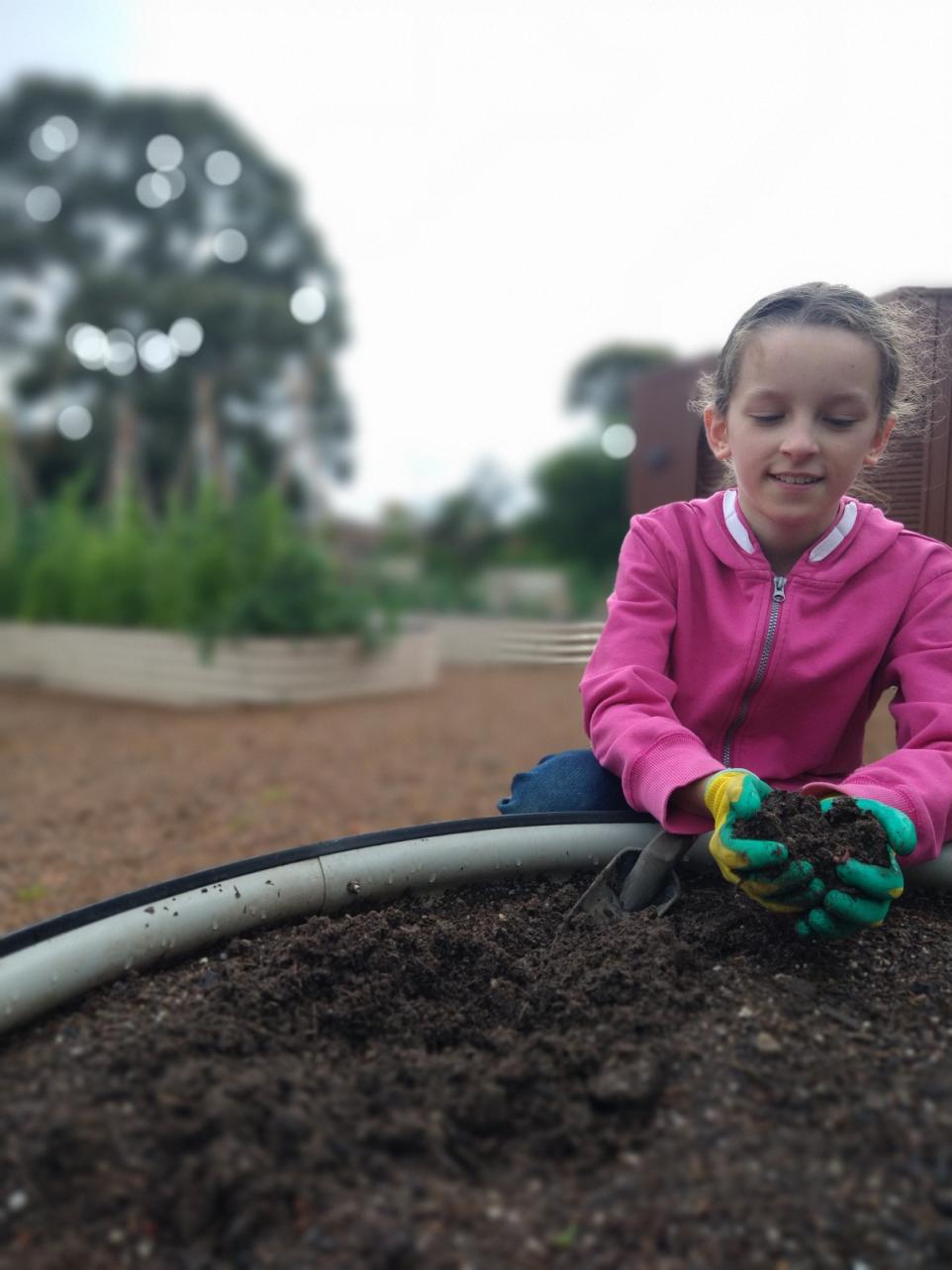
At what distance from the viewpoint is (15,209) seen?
43.8ft

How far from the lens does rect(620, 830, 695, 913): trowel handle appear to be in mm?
1027

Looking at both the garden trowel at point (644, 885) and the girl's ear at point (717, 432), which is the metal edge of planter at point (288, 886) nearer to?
the garden trowel at point (644, 885)

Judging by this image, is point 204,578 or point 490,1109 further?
point 204,578

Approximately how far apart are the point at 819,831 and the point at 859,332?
569 millimetres

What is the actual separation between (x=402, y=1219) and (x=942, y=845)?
822 millimetres

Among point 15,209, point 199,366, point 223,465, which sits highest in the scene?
point 15,209

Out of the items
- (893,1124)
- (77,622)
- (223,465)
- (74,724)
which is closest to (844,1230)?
(893,1124)

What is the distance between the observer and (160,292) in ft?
43.9

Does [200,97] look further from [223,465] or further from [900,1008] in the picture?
[900,1008]

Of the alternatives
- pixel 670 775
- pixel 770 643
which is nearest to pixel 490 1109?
pixel 670 775

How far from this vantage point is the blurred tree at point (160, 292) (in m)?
13.3

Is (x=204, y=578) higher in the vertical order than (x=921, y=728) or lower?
lower

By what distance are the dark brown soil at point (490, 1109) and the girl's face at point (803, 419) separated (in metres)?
0.51

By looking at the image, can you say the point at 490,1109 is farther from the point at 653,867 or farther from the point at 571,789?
the point at 571,789
